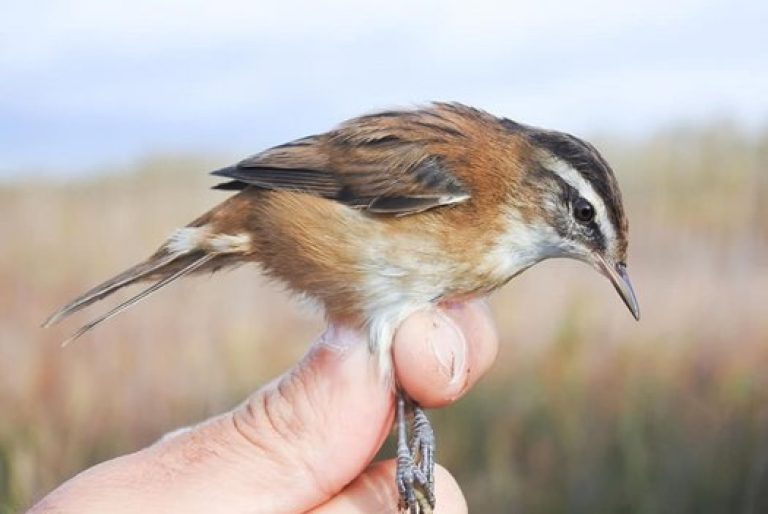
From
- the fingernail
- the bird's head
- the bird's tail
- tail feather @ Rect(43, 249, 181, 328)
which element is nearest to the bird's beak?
the bird's head

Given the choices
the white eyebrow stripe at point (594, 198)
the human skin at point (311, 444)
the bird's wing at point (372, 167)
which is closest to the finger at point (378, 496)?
the human skin at point (311, 444)

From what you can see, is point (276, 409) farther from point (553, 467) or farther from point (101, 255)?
point (101, 255)

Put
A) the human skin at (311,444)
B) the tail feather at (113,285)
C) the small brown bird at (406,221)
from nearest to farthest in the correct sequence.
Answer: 1. the human skin at (311,444)
2. the small brown bird at (406,221)
3. the tail feather at (113,285)

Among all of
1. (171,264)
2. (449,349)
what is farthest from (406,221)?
(171,264)

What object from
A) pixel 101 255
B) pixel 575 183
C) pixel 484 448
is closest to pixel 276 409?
pixel 575 183

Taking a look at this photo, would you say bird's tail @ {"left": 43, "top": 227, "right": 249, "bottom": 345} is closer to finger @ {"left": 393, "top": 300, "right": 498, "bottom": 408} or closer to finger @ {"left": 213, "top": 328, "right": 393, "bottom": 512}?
finger @ {"left": 213, "top": 328, "right": 393, "bottom": 512}

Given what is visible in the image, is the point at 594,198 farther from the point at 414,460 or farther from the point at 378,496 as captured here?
the point at 378,496

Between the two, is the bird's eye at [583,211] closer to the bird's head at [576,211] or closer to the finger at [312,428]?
the bird's head at [576,211]
